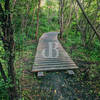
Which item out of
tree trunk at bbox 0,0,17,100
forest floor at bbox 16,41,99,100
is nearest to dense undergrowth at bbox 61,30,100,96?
forest floor at bbox 16,41,99,100

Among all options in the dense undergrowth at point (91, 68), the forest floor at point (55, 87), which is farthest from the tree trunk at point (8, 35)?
the dense undergrowth at point (91, 68)

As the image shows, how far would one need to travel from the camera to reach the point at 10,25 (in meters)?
1.77

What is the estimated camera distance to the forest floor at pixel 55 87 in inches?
136

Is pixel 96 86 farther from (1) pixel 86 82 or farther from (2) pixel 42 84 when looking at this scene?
(2) pixel 42 84

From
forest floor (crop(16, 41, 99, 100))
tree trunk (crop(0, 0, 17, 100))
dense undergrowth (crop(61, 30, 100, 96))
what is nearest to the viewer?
tree trunk (crop(0, 0, 17, 100))

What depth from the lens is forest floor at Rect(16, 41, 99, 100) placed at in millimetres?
3455

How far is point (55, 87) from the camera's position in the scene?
3.96 m

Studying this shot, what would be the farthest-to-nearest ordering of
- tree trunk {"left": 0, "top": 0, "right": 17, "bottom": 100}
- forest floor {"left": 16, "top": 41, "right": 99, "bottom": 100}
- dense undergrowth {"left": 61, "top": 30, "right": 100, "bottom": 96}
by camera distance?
dense undergrowth {"left": 61, "top": 30, "right": 100, "bottom": 96}, forest floor {"left": 16, "top": 41, "right": 99, "bottom": 100}, tree trunk {"left": 0, "top": 0, "right": 17, "bottom": 100}

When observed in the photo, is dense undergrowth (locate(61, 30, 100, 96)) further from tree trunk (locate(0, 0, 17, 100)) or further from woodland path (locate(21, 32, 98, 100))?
tree trunk (locate(0, 0, 17, 100))

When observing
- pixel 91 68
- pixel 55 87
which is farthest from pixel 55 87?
pixel 91 68

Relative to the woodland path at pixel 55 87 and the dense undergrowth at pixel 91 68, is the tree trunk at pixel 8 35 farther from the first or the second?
the dense undergrowth at pixel 91 68

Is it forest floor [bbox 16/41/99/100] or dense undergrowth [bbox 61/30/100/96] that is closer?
forest floor [bbox 16/41/99/100]

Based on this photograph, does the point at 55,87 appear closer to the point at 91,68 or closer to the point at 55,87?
the point at 55,87

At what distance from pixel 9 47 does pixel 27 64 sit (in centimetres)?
401
